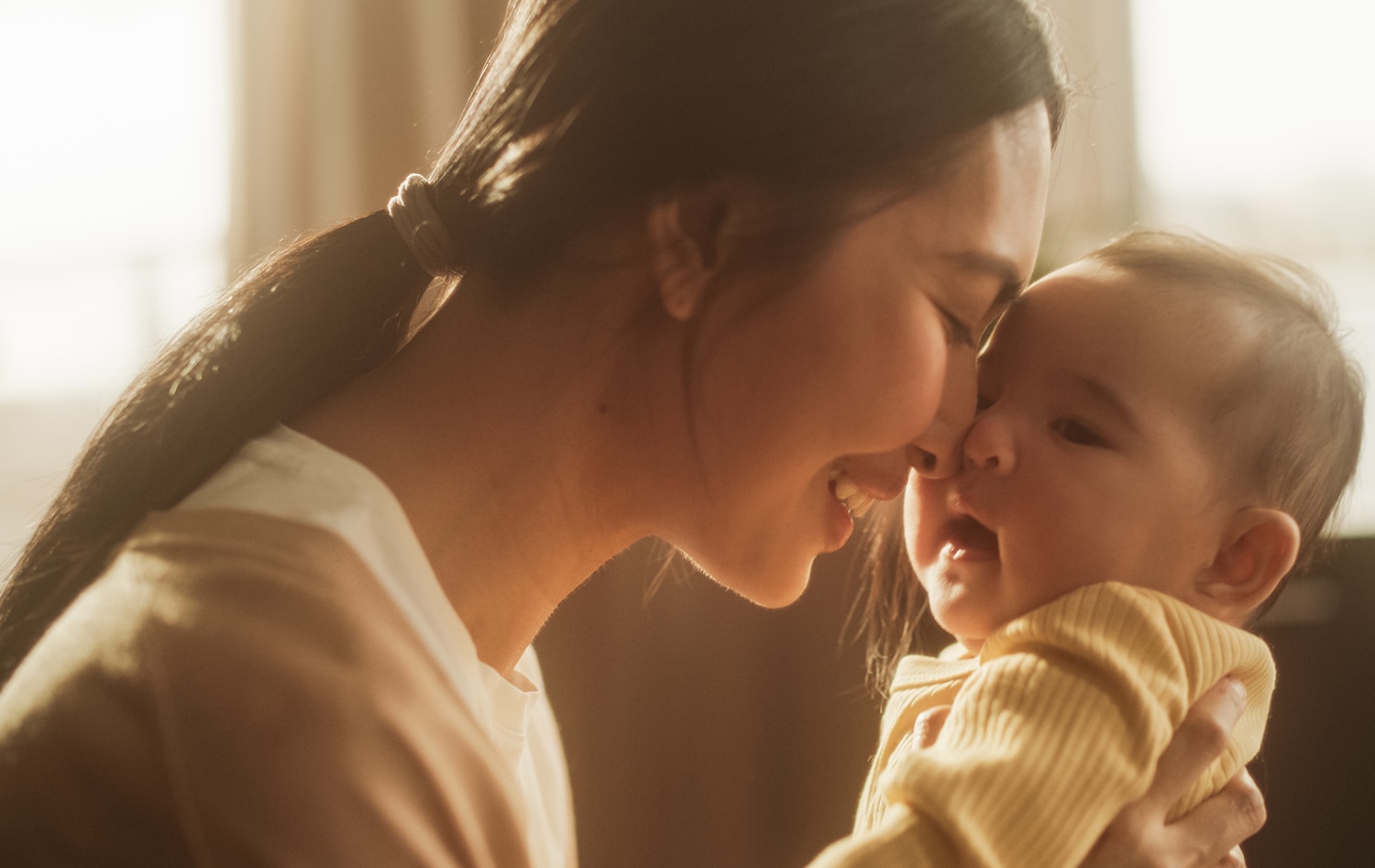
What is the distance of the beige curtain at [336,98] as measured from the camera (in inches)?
88.4

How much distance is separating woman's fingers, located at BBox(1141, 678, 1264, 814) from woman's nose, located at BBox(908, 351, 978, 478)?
0.94ft

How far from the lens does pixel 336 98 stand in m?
2.26

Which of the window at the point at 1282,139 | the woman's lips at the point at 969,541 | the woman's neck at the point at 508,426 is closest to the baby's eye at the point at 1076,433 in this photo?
the woman's lips at the point at 969,541

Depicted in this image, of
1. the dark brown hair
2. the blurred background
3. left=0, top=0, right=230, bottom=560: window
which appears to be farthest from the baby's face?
left=0, top=0, right=230, bottom=560: window

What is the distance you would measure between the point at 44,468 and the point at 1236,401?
7.59 ft

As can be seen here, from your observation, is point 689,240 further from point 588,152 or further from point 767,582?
point 767,582

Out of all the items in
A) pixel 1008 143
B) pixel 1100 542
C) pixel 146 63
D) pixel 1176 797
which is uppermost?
Result: pixel 146 63

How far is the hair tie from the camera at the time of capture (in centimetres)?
91

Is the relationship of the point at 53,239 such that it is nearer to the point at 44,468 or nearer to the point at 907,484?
the point at 44,468

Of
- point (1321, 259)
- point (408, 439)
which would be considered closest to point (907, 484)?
point (408, 439)

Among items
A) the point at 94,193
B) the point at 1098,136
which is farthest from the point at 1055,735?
the point at 94,193

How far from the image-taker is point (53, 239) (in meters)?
2.30

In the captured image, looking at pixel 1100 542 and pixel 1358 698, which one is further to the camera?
pixel 1358 698

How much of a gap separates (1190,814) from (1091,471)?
30 centimetres
